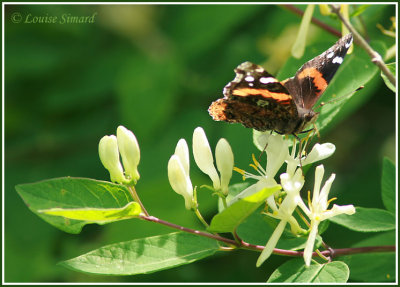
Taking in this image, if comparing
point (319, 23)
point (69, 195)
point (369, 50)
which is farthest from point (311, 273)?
point (319, 23)

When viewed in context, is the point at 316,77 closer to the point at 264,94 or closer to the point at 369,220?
the point at 264,94

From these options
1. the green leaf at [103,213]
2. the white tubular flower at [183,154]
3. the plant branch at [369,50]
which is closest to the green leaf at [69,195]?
the green leaf at [103,213]

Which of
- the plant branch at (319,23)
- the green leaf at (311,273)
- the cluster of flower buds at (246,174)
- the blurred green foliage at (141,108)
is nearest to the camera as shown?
the green leaf at (311,273)

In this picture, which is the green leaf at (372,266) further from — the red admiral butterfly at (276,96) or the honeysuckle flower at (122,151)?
the honeysuckle flower at (122,151)

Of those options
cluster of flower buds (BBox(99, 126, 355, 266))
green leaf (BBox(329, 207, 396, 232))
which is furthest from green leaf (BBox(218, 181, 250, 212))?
green leaf (BBox(329, 207, 396, 232))

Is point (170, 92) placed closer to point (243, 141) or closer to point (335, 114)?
point (243, 141)

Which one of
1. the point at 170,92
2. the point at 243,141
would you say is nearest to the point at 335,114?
the point at 243,141
